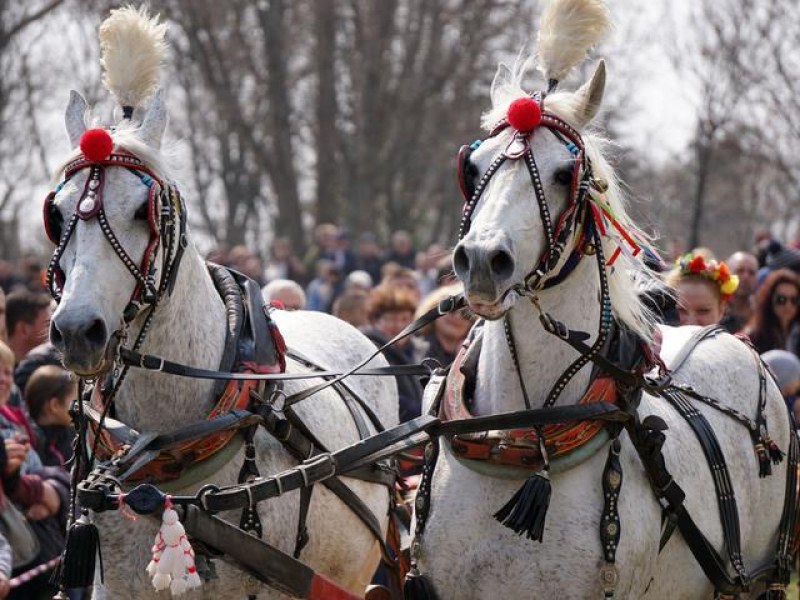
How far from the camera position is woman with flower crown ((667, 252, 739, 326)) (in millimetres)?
7312

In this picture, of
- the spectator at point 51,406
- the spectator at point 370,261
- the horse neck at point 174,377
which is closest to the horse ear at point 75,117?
the horse neck at point 174,377

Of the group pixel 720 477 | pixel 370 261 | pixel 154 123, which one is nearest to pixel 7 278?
pixel 370 261

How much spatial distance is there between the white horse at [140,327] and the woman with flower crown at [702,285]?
265cm

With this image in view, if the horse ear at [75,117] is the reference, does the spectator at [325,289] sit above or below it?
above

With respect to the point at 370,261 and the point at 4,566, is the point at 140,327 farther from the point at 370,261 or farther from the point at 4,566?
the point at 370,261

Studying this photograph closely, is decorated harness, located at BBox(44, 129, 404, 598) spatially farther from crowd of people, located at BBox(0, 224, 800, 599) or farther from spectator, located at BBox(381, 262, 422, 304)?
spectator, located at BBox(381, 262, 422, 304)

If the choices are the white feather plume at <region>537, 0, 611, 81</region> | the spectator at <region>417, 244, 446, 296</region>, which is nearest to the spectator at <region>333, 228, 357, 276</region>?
the spectator at <region>417, 244, 446, 296</region>

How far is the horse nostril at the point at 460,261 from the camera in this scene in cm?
418

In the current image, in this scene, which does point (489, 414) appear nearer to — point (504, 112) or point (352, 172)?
point (504, 112)

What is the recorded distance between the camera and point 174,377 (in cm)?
493

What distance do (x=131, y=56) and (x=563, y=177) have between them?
1.69 meters

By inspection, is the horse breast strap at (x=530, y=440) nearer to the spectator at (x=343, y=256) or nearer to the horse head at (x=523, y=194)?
the horse head at (x=523, y=194)

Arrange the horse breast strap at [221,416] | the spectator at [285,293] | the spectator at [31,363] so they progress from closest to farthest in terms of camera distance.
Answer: the horse breast strap at [221,416]
the spectator at [31,363]
the spectator at [285,293]

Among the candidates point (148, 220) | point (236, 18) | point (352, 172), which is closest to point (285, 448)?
point (148, 220)
